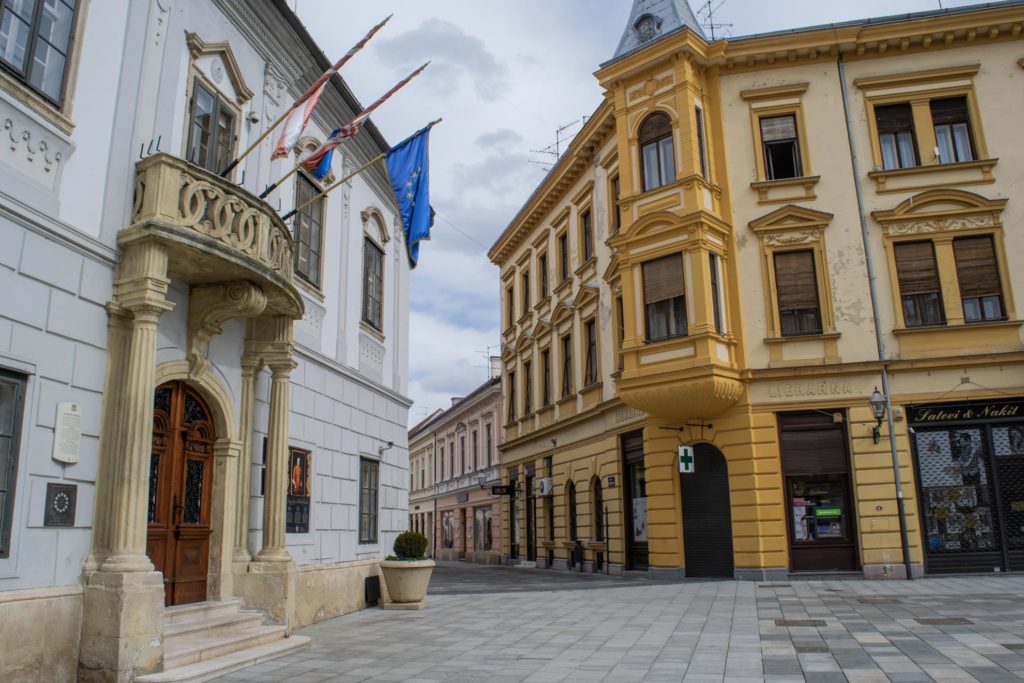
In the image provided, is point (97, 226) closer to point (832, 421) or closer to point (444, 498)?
point (832, 421)

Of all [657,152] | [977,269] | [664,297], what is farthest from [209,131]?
[977,269]

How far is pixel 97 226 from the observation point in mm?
8312

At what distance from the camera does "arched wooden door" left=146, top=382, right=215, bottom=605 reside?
9531mm

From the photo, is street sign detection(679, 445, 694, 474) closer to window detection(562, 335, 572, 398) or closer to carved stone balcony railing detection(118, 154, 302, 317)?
window detection(562, 335, 572, 398)

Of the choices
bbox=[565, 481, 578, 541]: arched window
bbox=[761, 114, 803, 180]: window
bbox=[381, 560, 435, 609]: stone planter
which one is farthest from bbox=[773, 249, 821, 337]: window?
bbox=[381, 560, 435, 609]: stone planter

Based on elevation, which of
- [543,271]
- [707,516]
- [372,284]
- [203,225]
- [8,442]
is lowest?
[707,516]

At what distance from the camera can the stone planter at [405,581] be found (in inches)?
541

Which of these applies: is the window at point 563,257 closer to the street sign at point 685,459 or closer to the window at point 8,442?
the street sign at point 685,459

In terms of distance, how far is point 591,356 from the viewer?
25062 millimetres

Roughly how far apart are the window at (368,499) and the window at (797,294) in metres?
10.1

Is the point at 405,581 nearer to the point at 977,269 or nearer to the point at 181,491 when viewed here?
the point at 181,491

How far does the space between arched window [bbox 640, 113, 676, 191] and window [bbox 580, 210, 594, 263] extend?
496 cm

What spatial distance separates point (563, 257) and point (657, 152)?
8.29 m

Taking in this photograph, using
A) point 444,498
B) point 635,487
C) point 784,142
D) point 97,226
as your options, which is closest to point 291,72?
point 97,226
